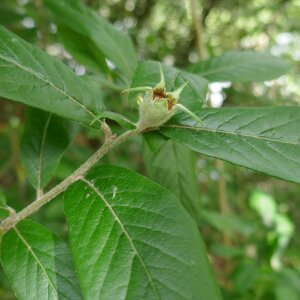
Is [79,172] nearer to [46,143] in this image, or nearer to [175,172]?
[46,143]

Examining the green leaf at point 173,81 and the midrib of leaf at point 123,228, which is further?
the green leaf at point 173,81

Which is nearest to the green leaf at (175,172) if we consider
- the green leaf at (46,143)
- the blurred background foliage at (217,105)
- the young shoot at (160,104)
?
the blurred background foliage at (217,105)

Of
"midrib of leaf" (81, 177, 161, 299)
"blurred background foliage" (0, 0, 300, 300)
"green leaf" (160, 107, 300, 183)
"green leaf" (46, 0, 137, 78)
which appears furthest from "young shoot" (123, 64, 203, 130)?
"green leaf" (46, 0, 137, 78)

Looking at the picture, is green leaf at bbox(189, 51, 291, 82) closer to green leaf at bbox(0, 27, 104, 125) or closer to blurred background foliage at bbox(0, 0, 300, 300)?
blurred background foliage at bbox(0, 0, 300, 300)

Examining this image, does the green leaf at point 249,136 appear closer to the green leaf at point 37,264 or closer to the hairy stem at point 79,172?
the hairy stem at point 79,172

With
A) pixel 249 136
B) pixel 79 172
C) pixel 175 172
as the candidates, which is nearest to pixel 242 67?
pixel 175 172

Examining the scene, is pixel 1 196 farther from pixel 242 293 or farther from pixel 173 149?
pixel 242 293
